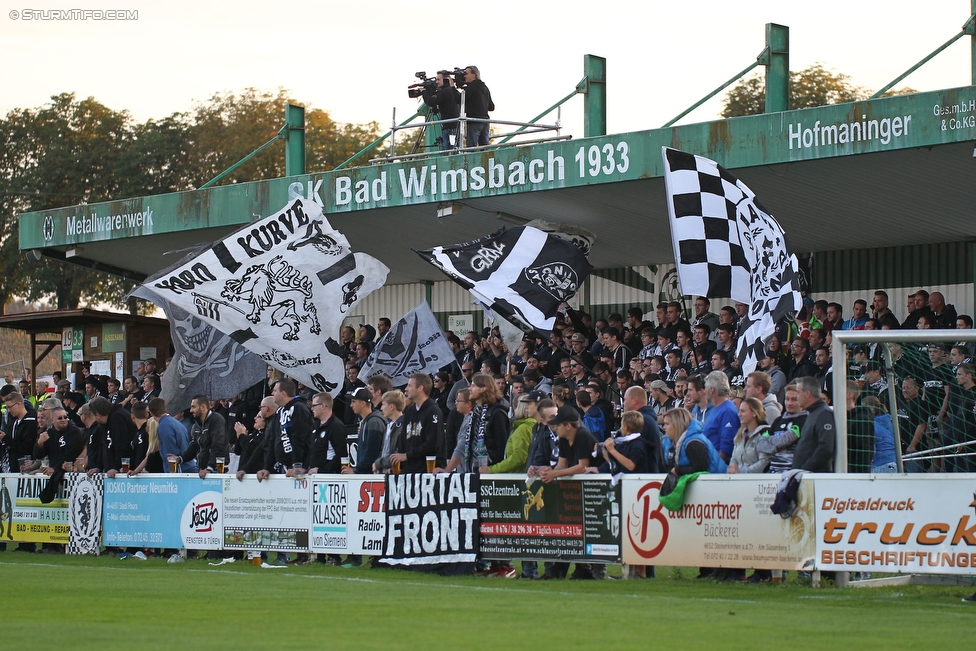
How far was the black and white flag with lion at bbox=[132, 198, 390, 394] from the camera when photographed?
15.8m

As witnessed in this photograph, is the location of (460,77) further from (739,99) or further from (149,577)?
(739,99)

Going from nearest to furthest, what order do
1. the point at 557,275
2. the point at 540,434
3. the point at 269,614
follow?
1. the point at 269,614
2. the point at 540,434
3. the point at 557,275

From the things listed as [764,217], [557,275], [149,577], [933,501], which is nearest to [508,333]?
[557,275]

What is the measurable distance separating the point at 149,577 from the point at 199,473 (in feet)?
9.27

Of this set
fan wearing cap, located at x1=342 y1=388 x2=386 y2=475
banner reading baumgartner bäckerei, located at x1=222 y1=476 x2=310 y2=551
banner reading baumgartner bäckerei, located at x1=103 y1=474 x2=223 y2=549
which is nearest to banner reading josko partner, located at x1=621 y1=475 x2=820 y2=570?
fan wearing cap, located at x1=342 y1=388 x2=386 y2=475

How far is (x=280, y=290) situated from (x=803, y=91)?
1657 inches

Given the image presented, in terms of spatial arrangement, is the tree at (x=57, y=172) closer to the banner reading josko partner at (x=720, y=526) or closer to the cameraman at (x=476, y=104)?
the cameraman at (x=476, y=104)

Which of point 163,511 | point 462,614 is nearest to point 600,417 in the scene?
point 163,511

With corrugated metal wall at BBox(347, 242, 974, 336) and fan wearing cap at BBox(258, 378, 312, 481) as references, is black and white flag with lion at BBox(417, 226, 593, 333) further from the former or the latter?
corrugated metal wall at BBox(347, 242, 974, 336)

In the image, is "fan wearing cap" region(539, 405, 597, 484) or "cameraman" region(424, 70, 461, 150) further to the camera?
"cameraman" region(424, 70, 461, 150)

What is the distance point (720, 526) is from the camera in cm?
1173

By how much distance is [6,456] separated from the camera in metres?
19.8

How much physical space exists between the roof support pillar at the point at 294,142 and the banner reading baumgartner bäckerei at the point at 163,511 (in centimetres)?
1021

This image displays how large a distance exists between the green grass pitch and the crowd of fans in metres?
1.26
